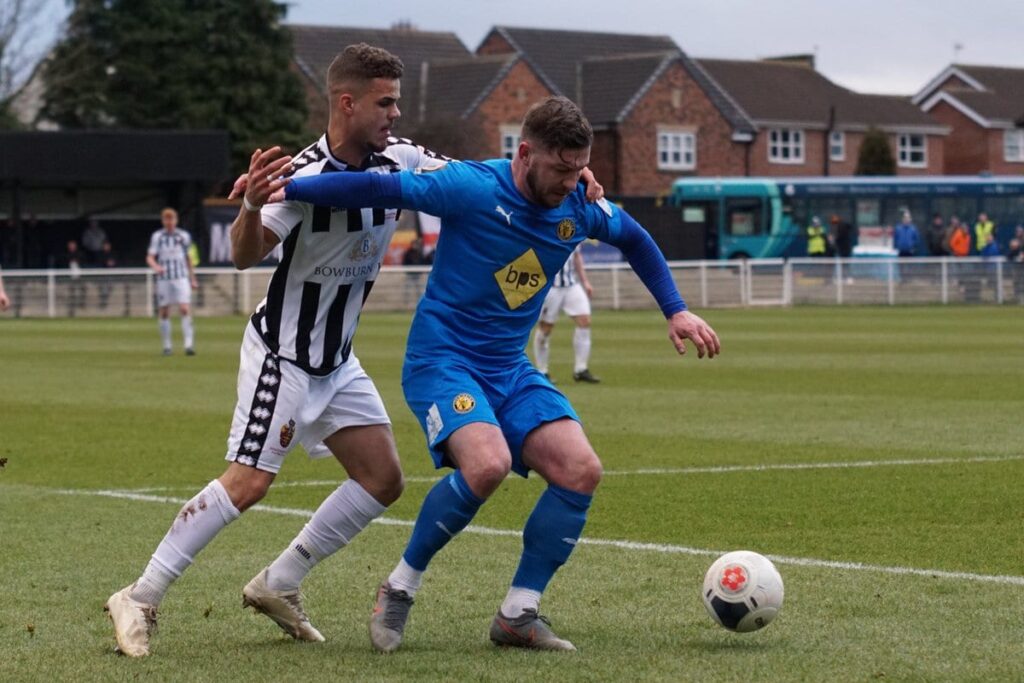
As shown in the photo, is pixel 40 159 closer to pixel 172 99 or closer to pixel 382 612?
pixel 172 99

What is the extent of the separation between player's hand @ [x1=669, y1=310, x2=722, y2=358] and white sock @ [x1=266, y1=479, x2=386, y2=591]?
Result: 1277 mm

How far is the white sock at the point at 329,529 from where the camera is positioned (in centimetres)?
671

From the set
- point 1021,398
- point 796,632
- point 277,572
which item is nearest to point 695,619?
point 796,632

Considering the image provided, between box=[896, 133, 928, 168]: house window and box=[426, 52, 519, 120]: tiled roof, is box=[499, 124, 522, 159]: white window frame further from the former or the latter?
box=[896, 133, 928, 168]: house window

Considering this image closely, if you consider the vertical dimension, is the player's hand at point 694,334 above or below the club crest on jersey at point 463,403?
above

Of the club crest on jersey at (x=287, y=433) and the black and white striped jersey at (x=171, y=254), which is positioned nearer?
the club crest on jersey at (x=287, y=433)

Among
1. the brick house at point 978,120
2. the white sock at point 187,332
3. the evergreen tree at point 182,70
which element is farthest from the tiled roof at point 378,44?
the white sock at point 187,332

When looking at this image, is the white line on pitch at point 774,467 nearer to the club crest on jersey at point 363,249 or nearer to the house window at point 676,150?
the club crest on jersey at point 363,249

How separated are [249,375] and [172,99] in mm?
61458

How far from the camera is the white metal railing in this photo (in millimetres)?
41656

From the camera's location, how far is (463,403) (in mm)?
6395

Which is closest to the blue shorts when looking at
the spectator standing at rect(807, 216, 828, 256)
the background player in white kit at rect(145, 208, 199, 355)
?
the background player in white kit at rect(145, 208, 199, 355)

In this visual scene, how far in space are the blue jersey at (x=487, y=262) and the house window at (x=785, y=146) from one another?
81.8 m

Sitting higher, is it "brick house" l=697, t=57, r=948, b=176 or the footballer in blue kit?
"brick house" l=697, t=57, r=948, b=176
